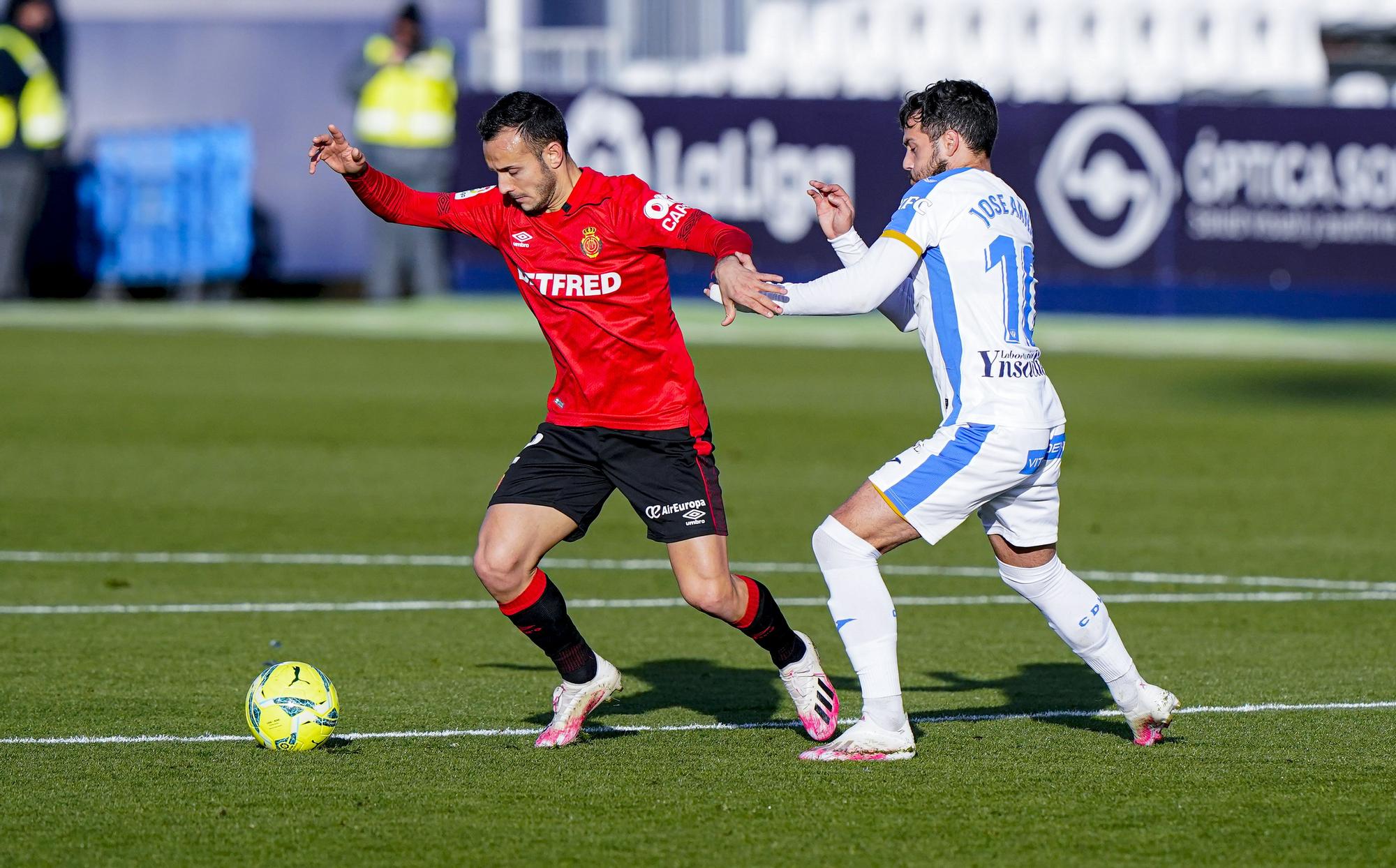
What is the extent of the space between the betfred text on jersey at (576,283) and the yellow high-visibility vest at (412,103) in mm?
18554

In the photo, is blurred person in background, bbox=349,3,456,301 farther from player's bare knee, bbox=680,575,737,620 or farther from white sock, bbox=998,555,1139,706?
white sock, bbox=998,555,1139,706

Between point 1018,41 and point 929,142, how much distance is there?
2601cm

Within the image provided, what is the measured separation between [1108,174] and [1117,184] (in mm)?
155

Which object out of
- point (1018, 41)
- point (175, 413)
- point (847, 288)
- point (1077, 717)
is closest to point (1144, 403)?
point (175, 413)

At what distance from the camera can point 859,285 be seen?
6020 mm

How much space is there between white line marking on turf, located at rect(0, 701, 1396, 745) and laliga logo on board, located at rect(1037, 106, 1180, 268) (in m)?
16.4

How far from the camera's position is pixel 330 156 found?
6.80 m

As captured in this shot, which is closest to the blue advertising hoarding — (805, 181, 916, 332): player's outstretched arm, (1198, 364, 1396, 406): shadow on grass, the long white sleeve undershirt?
(1198, 364, 1396, 406): shadow on grass

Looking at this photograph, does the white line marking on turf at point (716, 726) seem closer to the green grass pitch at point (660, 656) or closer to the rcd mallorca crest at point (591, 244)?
the green grass pitch at point (660, 656)

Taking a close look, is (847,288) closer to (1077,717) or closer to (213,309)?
(1077,717)

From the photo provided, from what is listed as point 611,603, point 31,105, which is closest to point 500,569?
point 611,603

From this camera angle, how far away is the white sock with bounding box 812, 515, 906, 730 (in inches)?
247

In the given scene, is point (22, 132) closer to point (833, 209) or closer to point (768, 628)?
point (768, 628)

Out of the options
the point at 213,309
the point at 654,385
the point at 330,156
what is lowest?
the point at 213,309
